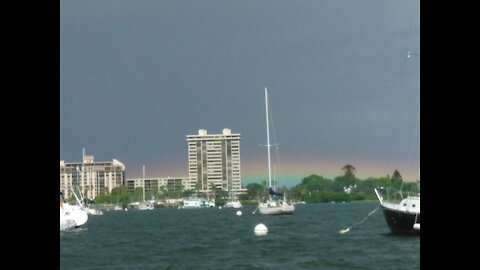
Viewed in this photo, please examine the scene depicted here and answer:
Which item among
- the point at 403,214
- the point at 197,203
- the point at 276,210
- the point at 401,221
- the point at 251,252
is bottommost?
the point at 251,252

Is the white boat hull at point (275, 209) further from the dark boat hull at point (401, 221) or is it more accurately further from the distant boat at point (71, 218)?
the dark boat hull at point (401, 221)

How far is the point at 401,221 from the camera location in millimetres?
23188

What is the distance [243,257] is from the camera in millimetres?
20750

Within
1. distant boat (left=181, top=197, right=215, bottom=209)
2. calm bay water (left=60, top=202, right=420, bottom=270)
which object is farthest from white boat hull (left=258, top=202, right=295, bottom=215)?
distant boat (left=181, top=197, right=215, bottom=209)

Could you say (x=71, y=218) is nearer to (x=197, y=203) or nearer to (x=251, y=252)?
(x=251, y=252)

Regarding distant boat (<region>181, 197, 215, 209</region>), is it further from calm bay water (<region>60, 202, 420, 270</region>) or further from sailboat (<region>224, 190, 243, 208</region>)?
calm bay water (<region>60, 202, 420, 270</region>)

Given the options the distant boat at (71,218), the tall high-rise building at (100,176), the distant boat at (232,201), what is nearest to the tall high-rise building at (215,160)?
the distant boat at (232,201)

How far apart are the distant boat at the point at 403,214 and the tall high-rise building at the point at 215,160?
4518cm

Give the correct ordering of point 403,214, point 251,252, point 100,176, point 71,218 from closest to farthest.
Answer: point 403,214 < point 251,252 < point 71,218 < point 100,176

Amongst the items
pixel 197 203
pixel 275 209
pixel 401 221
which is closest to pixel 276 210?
pixel 275 209

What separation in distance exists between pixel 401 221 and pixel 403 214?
751 millimetres

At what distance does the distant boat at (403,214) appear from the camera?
21719mm
